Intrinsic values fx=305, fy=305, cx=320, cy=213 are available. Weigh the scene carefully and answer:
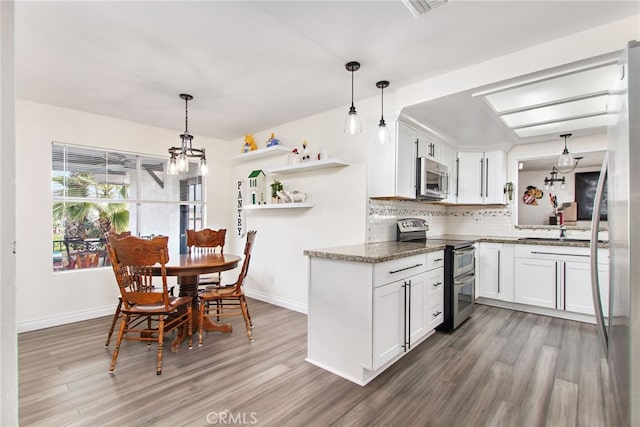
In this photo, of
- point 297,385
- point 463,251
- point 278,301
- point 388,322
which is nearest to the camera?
point 297,385

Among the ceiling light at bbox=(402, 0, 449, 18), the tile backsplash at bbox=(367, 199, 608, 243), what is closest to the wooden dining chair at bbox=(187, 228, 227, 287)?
the tile backsplash at bbox=(367, 199, 608, 243)

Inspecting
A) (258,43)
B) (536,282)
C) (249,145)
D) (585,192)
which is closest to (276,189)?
(249,145)

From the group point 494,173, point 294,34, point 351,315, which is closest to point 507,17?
point 294,34

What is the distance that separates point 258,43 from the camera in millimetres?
2213

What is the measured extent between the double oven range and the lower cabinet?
0.54m

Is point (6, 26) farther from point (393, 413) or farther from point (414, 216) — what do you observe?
point (414, 216)

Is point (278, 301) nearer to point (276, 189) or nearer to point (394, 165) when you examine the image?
point (276, 189)

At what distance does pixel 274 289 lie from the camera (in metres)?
4.18

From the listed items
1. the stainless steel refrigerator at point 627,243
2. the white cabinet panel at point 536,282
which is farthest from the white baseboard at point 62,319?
the white cabinet panel at point 536,282

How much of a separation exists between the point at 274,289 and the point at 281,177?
1541 mm

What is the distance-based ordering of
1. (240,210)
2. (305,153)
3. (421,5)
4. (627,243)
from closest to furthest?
(627,243)
(421,5)
(305,153)
(240,210)

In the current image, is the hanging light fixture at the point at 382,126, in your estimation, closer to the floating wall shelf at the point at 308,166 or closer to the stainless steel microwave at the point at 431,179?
the floating wall shelf at the point at 308,166

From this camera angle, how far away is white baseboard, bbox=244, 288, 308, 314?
3816 mm

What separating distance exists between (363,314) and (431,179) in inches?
81.4
